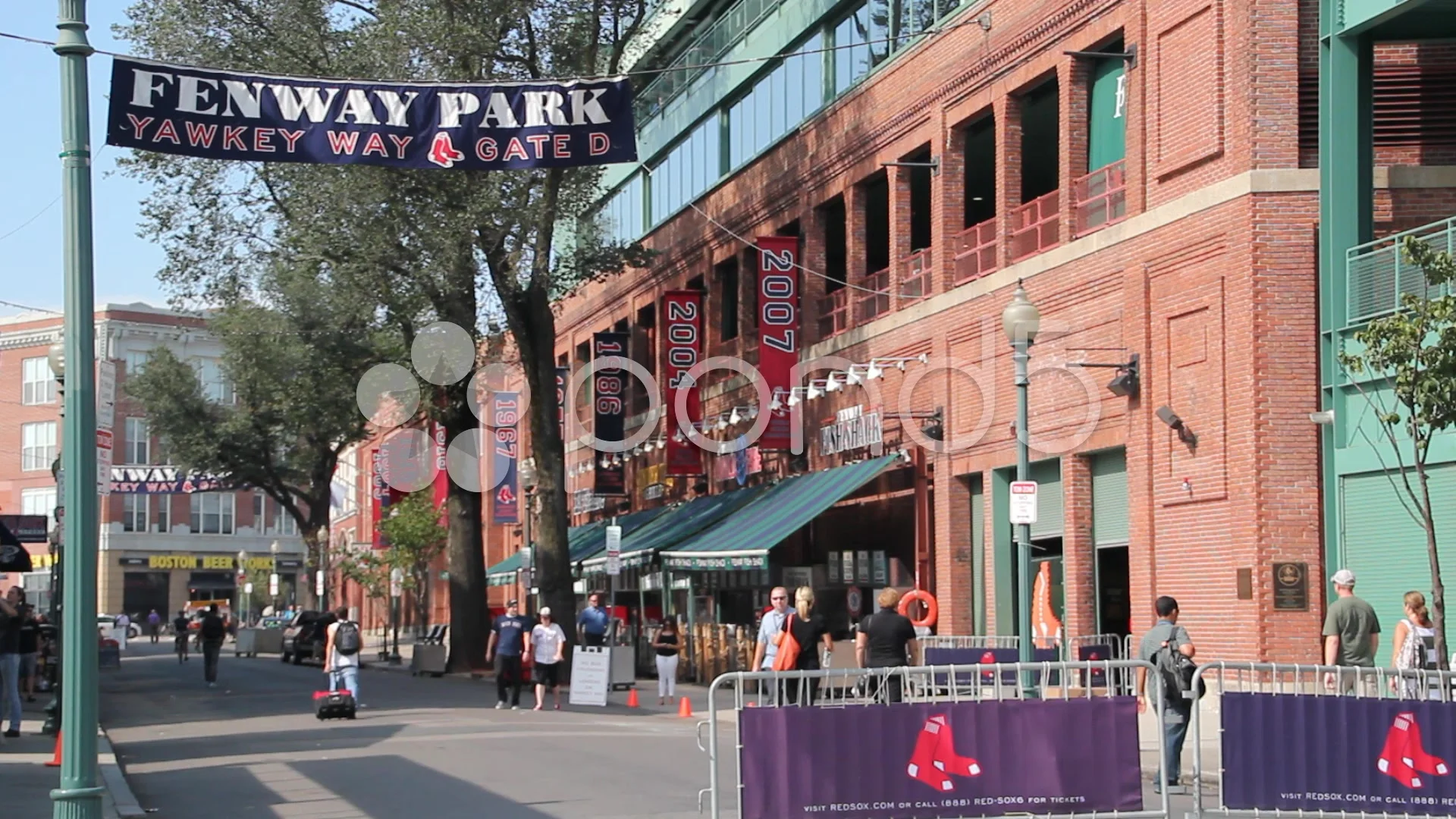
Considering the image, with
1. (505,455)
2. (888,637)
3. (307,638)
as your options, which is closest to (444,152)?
(888,637)

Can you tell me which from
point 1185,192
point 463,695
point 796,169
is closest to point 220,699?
point 463,695

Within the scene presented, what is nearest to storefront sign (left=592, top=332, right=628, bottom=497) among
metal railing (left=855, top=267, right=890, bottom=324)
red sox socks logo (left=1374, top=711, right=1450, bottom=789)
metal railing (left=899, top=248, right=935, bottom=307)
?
metal railing (left=855, top=267, right=890, bottom=324)

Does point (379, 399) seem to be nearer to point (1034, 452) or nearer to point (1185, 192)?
point (1034, 452)

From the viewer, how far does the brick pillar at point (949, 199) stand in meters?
29.9

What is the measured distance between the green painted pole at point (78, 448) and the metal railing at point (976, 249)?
19.0 m

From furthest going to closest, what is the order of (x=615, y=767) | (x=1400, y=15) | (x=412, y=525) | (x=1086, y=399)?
(x=412, y=525)
(x=1086, y=399)
(x=1400, y=15)
(x=615, y=767)

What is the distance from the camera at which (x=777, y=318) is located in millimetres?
34062

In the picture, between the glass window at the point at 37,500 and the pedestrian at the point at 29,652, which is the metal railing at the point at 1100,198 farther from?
the glass window at the point at 37,500

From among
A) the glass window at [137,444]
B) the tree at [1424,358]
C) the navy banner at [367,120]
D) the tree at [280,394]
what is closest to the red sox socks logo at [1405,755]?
the tree at [1424,358]

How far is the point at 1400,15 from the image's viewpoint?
20484 millimetres

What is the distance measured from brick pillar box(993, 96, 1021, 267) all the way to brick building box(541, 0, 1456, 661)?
51 millimetres

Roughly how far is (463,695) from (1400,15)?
18.7 metres

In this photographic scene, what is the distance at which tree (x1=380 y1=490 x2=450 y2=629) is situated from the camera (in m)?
56.2

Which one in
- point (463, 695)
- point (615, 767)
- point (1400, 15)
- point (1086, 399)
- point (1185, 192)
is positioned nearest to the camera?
point (615, 767)
